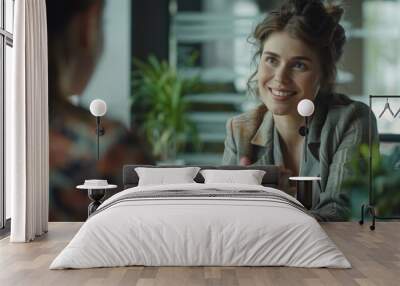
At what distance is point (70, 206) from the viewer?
8.72 meters

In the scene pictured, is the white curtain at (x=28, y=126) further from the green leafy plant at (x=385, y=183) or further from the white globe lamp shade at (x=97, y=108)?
the green leafy plant at (x=385, y=183)

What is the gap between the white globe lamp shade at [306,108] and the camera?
8133mm

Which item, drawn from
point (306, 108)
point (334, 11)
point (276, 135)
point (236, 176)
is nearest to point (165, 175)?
point (236, 176)

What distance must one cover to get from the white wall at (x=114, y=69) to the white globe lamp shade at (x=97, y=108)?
517 millimetres

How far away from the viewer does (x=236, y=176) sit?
7797 mm

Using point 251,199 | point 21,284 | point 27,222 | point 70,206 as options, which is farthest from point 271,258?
point 70,206

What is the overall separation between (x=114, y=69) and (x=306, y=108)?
2.47m

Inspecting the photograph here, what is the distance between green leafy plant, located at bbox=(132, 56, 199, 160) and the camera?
862 centimetres

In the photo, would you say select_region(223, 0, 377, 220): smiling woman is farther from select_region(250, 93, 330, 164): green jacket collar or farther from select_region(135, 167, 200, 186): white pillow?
select_region(135, 167, 200, 186): white pillow

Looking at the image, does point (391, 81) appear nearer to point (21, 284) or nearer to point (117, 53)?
point (117, 53)

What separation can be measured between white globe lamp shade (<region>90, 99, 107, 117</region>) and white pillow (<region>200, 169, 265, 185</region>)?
57.8 inches

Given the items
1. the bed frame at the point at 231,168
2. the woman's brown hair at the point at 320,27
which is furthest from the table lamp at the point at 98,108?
the woman's brown hair at the point at 320,27

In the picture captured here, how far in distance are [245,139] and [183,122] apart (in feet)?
2.68

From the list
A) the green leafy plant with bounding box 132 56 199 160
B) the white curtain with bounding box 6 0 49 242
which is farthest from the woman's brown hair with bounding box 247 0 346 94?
the white curtain with bounding box 6 0 49 242
